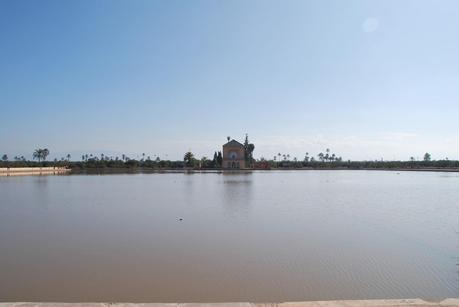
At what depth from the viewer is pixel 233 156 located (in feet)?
300

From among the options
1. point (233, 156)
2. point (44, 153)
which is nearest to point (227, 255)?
point (233, 156)

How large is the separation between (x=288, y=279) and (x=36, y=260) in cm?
541

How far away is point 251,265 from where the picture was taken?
8242 mm

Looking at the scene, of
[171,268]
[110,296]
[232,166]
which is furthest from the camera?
[232,166]

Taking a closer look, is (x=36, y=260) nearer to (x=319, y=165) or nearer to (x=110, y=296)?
(x=110, y=296)

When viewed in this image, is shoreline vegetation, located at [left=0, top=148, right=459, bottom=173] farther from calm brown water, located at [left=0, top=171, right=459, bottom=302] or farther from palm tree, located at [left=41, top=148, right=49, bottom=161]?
calm brown water, located at [left=0, top=171, right=459, bottom=302]

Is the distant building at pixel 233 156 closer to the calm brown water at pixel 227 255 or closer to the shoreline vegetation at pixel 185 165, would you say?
the shoreline vegetation at pixel 185 165

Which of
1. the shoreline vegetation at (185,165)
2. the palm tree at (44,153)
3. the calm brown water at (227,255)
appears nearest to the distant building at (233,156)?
the shoreline vegetation at (185,165)

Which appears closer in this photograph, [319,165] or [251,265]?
[251,265]

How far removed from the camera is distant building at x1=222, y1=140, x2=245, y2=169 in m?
90.6

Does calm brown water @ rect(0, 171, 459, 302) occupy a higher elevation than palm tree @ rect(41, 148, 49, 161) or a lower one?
lower

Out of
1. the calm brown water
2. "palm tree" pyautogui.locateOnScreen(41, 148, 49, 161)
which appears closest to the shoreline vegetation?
"palm tree" pyautogui.locateOnScreen(41, 148, 49, 161)

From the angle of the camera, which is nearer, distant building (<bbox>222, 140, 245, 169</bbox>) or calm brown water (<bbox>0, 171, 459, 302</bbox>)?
calm brown water (<bbox>0, 171, 459, 302</bbox>)

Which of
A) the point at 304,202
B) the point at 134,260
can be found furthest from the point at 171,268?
the point at 304,202
